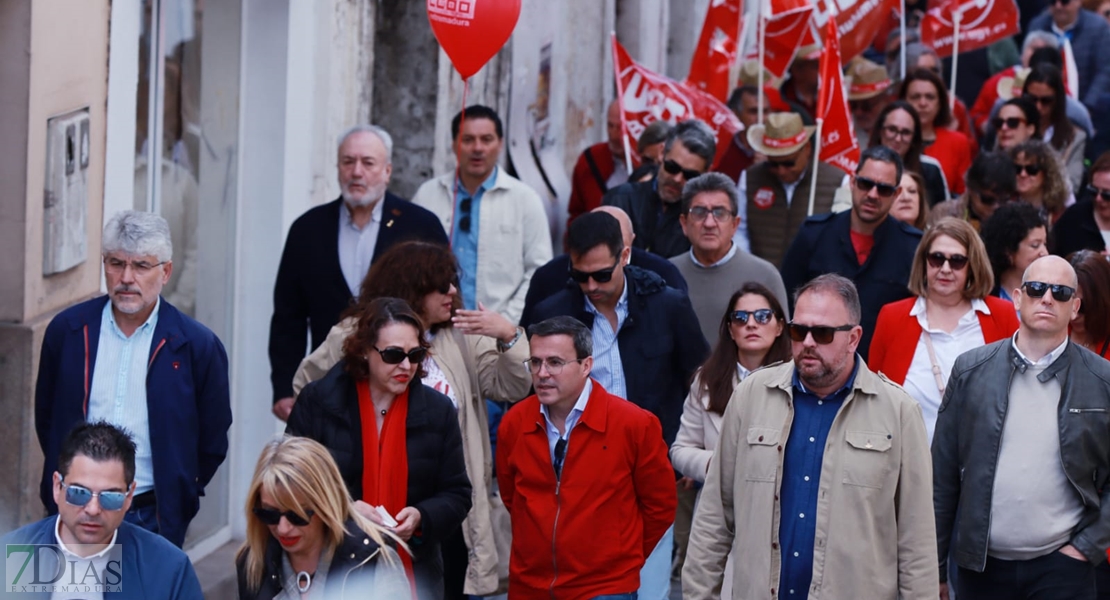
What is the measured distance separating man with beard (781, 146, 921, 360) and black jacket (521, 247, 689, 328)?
3.19 ft

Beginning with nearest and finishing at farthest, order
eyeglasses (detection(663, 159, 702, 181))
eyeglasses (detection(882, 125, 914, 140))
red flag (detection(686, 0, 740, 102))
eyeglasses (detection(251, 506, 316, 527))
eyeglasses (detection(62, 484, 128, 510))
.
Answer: eyeglasses (detection(62, 484, 128, 510)), eyeglasses (detection(251, 506, 316, 527)), eyeglasses (detection(663, 159, 702, 181)), eyeglasses (detection(882, 125, 914, 140)), red flag (detection(686, 0, 740, 102))

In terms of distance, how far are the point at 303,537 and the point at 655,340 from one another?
7.56 ft

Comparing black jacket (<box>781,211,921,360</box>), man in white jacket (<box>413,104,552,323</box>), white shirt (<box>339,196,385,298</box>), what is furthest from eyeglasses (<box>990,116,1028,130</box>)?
white shirt (<box>339,196,385,298</box>)

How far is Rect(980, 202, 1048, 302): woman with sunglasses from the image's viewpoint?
768 centimetres

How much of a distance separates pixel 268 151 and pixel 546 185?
4.27 m

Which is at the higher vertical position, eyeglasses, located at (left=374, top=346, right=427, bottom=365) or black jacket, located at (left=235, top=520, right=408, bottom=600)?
eyeglasses, located at (left=374, top=346, right=427, bottom=365)

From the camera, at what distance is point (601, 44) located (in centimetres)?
1591

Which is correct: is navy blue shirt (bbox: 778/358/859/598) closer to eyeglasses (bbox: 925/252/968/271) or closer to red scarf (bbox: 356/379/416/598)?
red scarf (bbox: 356/379/416/598)

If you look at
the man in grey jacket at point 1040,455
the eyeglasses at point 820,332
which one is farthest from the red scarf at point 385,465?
the man in grey jacket at point 1040,455

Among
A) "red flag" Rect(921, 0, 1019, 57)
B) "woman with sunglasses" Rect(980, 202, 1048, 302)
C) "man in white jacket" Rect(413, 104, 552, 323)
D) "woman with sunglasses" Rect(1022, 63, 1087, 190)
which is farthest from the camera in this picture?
"red flag" Rect(921, 0, 1019, 57)

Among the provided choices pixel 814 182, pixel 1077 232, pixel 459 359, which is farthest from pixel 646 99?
pixel 459 359

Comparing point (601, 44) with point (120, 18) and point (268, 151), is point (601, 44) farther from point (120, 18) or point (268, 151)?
point (120, 18)

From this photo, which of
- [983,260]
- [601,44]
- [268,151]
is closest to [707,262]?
[983,260]

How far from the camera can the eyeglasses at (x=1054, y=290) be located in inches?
241
